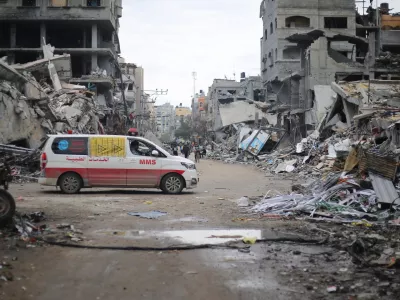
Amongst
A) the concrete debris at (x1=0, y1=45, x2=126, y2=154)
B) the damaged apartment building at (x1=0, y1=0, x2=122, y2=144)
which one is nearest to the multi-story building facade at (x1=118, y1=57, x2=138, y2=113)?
the damaged apartment building at (x1=0, y1=0, x2=122, y2=144)

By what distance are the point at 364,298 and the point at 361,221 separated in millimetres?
4513

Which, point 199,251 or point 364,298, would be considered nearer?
point 364,298

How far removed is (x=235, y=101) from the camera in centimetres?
6750

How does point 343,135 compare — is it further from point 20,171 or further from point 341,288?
point 341,288


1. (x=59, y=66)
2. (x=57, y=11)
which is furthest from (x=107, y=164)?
(x=57, y=11)

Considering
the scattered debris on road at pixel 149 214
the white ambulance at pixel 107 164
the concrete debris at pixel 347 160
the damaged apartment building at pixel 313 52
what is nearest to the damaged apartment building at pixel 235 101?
the damaged apartment building at pixel 313 52

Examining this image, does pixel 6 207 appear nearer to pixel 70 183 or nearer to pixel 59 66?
pixel 70 183

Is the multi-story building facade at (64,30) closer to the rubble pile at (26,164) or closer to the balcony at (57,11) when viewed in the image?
the balcony at (57,11)

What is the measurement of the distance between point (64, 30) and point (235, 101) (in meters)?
26.7

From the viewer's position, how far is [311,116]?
39469 mm

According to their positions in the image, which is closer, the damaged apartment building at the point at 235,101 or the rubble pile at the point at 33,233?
the rubble pile at the point at 33,233

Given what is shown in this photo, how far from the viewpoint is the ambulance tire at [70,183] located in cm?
1383

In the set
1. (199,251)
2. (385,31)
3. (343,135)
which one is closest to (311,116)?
(343,135)

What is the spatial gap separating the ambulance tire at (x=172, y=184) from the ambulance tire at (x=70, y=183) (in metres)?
2.64
